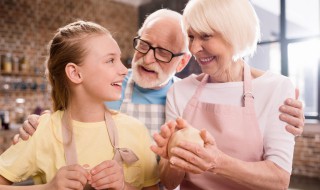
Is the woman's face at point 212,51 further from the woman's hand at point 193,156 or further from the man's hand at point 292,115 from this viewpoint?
the woman's hand at point 193,156

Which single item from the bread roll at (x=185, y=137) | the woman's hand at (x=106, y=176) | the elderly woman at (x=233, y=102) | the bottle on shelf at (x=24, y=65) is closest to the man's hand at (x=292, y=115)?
the elderly woman at (x=233, y=102)

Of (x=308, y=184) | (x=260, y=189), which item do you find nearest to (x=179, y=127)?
(x=260, y=189)

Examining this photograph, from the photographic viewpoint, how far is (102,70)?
3.97 ft

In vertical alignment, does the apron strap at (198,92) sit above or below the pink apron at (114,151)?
above

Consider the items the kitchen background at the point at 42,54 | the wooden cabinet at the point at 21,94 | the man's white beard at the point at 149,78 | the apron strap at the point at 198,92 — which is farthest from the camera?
the wooden cabinet at the point at 21,94

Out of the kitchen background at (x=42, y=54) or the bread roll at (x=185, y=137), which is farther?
the kitchen background at (x=42, y=54)

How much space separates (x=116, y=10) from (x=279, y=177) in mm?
6628

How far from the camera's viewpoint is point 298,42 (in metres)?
5.23

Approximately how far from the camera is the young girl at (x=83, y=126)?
1.16m

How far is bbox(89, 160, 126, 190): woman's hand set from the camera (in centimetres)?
99

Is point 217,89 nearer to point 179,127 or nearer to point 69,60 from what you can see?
point 179,127

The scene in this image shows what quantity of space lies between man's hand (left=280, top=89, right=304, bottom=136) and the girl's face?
59 cm

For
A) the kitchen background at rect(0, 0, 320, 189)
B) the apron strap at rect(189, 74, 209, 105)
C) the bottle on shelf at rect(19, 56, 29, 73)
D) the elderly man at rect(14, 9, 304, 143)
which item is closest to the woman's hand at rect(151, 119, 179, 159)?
the apron strap at rect(189, 74, 209, 105)

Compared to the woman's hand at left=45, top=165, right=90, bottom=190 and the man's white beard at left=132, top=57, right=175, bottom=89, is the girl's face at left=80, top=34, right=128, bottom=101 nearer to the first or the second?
the woman's hand at left=45, top=165, right=90, bottom=190
